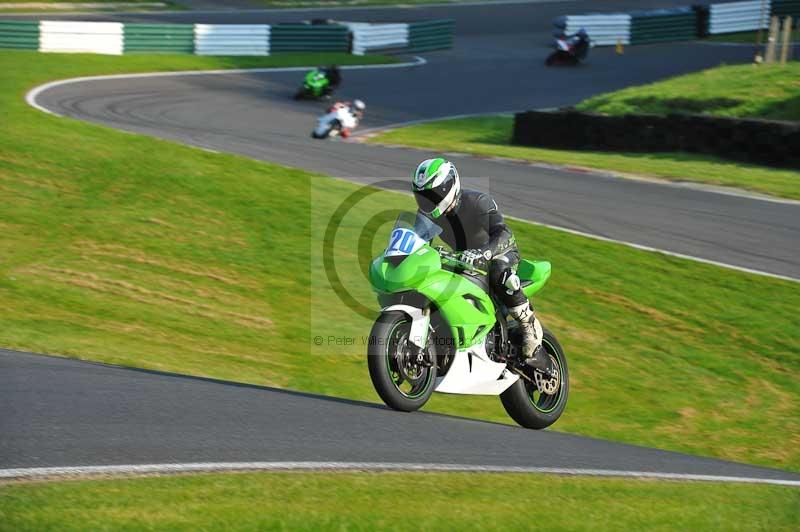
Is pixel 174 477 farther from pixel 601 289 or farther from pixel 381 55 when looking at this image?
pixel 381 55

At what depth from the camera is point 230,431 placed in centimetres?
688

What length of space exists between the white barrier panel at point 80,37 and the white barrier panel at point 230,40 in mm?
2987

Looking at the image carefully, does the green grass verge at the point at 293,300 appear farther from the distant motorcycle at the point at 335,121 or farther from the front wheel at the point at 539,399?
the distant motorcycle at the point at 335,121

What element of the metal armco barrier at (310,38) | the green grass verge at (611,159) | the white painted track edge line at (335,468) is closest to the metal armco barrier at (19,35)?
the metal armco barrier at (310,38)

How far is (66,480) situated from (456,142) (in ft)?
72.5

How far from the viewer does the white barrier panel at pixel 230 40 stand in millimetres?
37750

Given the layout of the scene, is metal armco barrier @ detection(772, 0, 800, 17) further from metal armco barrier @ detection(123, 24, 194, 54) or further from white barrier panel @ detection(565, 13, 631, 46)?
metal armco barrier @ detection(123, 24, 194, 54)

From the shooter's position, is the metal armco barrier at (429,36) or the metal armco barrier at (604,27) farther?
the metal armco barrier at (604,27)

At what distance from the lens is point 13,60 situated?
103 ft

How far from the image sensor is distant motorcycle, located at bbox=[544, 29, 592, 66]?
39562 millimetres

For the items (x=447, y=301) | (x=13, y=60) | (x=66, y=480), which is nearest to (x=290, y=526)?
(x=66, y=480)

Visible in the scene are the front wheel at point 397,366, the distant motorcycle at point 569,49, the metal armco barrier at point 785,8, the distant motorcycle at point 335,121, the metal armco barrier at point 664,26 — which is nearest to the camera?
the front wheel at point 397,366

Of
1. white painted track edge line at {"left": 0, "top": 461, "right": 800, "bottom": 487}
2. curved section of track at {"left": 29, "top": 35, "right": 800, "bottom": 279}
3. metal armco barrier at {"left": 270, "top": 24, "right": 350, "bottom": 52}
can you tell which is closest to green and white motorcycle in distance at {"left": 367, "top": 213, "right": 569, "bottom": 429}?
white painted track edge line at {"left": 0, "top": 461, "right": 800, "bottom": 487}

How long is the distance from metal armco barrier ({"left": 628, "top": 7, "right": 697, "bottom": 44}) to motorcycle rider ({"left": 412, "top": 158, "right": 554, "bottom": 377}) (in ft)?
124
